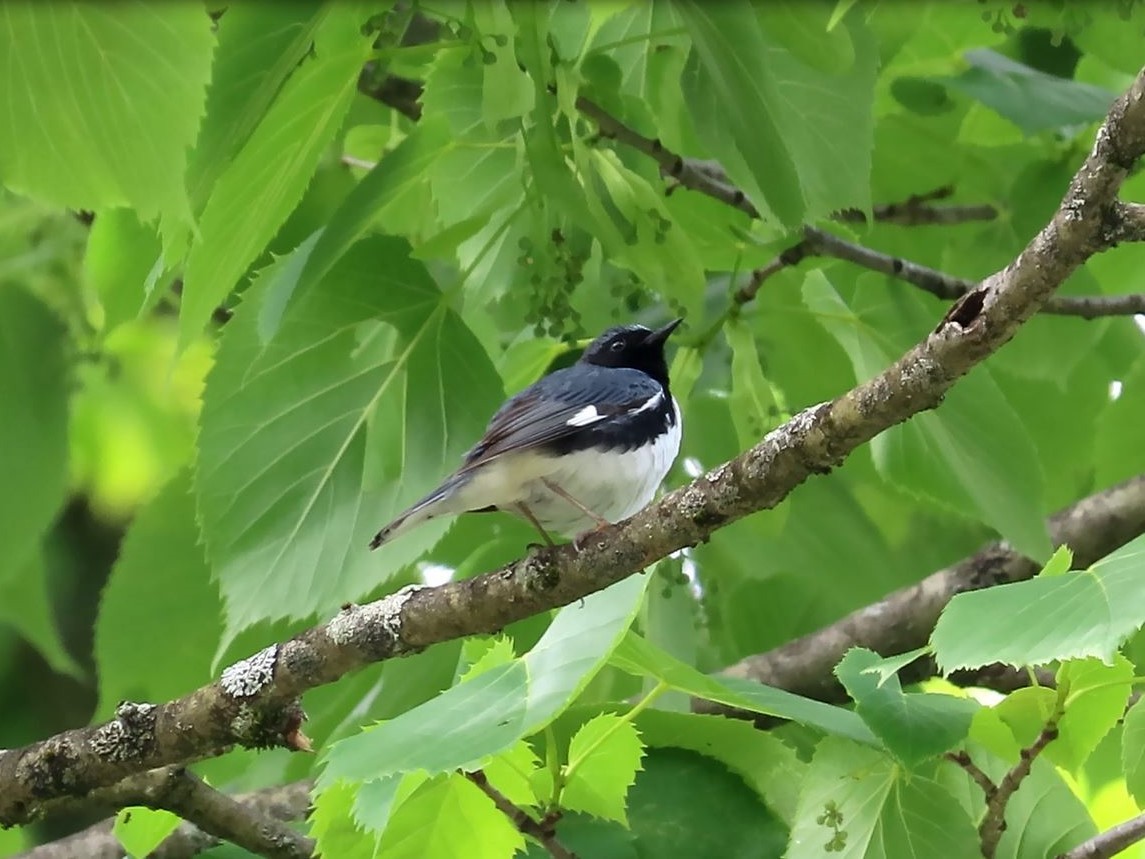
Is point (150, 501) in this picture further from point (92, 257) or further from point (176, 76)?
point (176, 76)

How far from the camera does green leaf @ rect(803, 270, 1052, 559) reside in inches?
52.2

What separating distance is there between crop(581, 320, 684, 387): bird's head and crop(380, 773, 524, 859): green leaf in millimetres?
845

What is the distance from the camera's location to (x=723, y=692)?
918 millimetres

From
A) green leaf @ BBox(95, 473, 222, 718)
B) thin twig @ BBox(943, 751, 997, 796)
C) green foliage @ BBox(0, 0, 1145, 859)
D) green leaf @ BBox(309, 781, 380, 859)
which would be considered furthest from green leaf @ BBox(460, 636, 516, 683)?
green leaf @ BBox(95, 473, 222, 718)

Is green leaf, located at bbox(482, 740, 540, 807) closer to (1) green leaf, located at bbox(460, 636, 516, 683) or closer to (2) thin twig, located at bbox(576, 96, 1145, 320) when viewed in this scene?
(1) green leaf, located at bbox(460, 636, 516, 683)

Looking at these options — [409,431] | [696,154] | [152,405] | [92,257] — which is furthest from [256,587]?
[152,405]

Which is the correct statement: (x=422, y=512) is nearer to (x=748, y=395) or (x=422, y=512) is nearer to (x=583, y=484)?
(x=583, y=484)

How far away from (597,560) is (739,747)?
0.89 feet

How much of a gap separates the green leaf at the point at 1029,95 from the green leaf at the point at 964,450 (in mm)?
317

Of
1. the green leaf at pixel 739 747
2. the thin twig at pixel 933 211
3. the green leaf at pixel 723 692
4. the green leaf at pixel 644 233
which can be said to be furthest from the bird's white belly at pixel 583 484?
the thin twig at pixel 933 211

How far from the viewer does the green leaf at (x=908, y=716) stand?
34.8 inches

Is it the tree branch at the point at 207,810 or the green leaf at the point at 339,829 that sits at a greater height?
the green leaf at the point at 339,829

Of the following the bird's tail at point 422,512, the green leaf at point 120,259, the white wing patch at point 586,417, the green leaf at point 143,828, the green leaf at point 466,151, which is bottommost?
the green leaf at point 143,828

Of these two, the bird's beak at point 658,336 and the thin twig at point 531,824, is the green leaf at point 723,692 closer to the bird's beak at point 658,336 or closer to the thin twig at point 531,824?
the thin twig at point 531,824
